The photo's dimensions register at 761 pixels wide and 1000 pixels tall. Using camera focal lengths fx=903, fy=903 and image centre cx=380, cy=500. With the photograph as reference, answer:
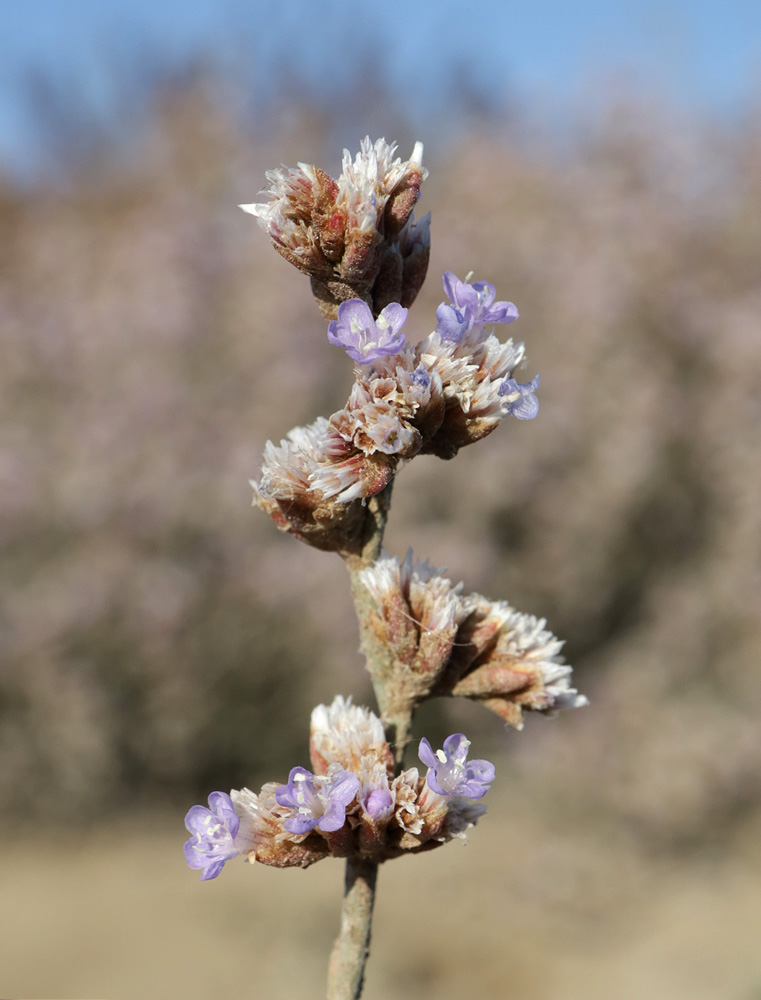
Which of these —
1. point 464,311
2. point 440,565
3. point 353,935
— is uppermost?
point 440,565

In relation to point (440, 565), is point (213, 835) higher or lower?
lower

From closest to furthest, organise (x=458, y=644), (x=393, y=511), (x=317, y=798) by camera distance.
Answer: (x=317, y=798) < (x=458, y=644) < (x=393, y=511)

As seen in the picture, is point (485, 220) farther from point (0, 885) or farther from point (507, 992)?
point (0, 885)

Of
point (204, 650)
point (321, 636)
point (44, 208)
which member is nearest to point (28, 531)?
point (204, 650)

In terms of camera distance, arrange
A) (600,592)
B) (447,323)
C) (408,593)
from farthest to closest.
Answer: (600,592)
(408,593)
(447,323)

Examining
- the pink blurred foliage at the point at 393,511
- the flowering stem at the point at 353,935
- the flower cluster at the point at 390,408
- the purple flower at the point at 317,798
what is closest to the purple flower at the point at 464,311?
the flower cluster at the point at 390,408

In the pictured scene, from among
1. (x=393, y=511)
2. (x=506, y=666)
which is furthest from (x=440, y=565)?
(x=506, y=666)

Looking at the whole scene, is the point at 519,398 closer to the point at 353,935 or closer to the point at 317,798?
the point at 317,798

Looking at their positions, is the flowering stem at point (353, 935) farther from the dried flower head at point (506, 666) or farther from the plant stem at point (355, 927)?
the dried flower head at point (506, 666)
